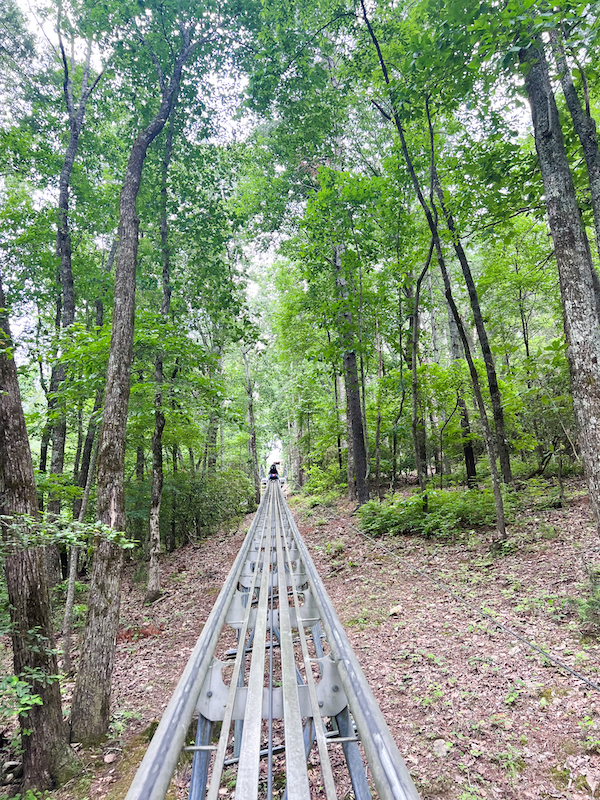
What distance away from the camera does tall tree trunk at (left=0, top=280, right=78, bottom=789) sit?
11.1 feet

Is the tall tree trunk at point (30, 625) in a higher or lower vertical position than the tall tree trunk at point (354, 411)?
lower

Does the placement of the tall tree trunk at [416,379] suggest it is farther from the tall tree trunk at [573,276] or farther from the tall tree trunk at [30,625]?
the tall tree trunk at [30,625]

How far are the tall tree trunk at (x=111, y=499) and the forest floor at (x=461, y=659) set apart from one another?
40cm

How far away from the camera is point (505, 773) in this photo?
2453 mm

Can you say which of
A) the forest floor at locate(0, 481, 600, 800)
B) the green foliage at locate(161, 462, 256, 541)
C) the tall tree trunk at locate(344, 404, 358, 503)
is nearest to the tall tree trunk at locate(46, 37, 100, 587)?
the forest floor at locate(0, 481, 600, 800)

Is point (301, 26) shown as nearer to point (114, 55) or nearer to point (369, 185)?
point (369, 185)

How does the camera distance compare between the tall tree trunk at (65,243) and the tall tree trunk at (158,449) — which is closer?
the tall tree trunk at (158,449)

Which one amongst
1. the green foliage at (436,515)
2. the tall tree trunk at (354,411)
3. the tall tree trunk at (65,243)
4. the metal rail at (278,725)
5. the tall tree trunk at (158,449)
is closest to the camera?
the metal rail at (278,725)

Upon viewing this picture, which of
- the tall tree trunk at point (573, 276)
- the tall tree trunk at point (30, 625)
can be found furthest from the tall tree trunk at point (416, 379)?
the tall tree trunk at point (30, 625)

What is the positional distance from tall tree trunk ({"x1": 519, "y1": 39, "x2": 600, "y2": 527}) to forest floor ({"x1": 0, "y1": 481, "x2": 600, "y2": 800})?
1428 mm

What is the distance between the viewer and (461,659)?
374 centimetres

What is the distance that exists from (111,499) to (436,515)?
5860 mm

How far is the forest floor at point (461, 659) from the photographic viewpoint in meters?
2.56

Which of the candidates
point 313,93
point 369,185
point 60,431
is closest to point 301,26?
point 313,93
